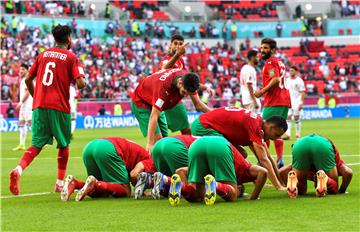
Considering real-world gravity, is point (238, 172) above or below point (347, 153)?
above

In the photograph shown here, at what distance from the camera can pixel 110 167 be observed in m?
11.6

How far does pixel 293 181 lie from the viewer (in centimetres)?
1099

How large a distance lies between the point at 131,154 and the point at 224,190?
1.83 meters

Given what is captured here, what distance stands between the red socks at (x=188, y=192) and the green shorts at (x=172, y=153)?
23.4 inches

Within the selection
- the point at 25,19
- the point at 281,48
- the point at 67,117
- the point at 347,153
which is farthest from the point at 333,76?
the point at 67,117

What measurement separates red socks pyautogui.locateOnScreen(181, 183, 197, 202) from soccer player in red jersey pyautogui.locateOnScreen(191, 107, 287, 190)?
1.02 metres

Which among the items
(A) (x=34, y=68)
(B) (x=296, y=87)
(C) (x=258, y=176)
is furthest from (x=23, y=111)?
(C) (x=258, y=176)

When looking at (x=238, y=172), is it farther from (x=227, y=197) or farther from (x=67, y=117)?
(x=67, y=117)

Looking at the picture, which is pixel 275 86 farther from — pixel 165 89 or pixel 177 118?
pixel 165 89

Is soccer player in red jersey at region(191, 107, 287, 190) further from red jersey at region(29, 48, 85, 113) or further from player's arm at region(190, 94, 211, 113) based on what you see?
red jersey at region(29, 48, 85, 113)

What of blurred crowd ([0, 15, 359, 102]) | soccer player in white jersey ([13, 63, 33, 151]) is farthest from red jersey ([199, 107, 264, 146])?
blurred crowd ([0, 15, 359, 102])

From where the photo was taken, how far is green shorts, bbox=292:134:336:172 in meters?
11.3

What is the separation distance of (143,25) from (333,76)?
14.5 m

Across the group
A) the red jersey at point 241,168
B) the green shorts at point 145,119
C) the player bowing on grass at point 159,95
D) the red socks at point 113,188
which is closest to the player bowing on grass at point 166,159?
the red socks at point 113,188
